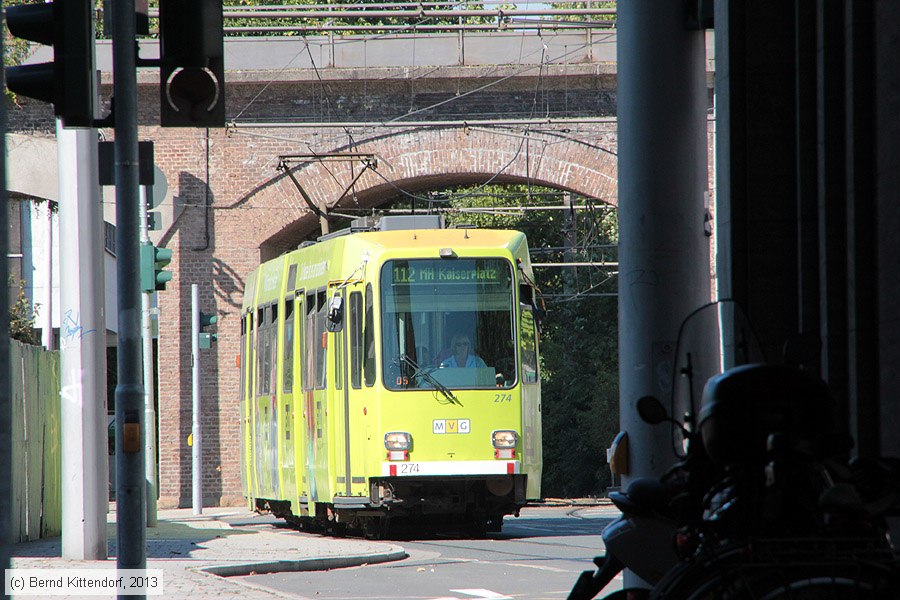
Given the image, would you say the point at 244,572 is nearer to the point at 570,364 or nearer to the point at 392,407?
the point at 392,407

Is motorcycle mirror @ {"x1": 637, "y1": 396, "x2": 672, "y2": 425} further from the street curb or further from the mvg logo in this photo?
the mvg logo

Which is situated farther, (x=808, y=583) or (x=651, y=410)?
(x=651, y=410)

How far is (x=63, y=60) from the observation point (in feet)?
23.0

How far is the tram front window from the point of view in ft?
57.4

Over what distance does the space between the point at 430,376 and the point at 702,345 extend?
12.2 meters

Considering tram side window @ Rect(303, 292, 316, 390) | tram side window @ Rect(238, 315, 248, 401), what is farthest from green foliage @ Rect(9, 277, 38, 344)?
tram side window @ Rect(303, 292, 316, 390)

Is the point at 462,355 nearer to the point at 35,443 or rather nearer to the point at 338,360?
the point at 338,360

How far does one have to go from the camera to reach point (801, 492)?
4184mm

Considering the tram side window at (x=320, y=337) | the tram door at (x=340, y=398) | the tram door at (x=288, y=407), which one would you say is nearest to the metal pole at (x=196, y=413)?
the tram door at (x=288, y=407)

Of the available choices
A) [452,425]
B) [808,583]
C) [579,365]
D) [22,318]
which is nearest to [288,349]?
[452,425]

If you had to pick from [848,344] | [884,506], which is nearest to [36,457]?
[848,344]

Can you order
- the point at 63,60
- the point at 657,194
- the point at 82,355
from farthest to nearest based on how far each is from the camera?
the point at 82,355
the point at 657,194
the point at 63,60

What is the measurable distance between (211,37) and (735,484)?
410cm

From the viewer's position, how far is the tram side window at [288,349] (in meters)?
20.4
